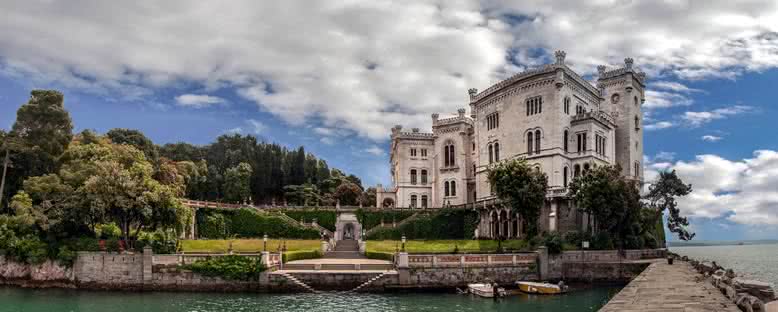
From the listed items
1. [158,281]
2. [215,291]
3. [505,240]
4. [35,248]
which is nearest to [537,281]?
[505,240]

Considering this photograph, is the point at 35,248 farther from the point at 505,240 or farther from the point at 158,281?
the point at 505,240

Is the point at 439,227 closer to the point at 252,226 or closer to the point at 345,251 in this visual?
the point at 345,251

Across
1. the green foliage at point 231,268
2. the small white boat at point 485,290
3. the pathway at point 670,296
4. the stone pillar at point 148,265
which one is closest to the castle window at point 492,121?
the small white boat at point 485,290

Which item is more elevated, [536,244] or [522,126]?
[522,126]

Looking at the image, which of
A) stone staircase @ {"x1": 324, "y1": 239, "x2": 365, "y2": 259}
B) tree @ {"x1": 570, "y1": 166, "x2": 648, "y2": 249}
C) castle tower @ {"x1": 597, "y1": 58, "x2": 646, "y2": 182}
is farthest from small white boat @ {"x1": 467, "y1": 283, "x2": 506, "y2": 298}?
castle tower @ {"x1": 597, "y1": 58, "x2": 646, "y2": 182}

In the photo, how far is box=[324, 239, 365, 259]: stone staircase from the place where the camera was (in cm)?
4794

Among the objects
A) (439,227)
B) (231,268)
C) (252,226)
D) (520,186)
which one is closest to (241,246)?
(252,226)

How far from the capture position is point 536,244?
46.6m

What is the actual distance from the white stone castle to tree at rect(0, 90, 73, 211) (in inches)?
1553

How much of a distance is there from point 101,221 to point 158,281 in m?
6.87

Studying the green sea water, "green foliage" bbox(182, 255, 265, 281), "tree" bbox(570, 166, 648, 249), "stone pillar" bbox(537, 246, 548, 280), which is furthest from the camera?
"tree" bbox(570, 166, 648, 249)

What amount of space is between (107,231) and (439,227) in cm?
3400

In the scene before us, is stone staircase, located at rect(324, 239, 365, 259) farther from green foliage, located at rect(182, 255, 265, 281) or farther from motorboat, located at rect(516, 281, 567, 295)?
motorboat, located at rect(516, 281, 567, 295)

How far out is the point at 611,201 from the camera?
4459 centimetres
